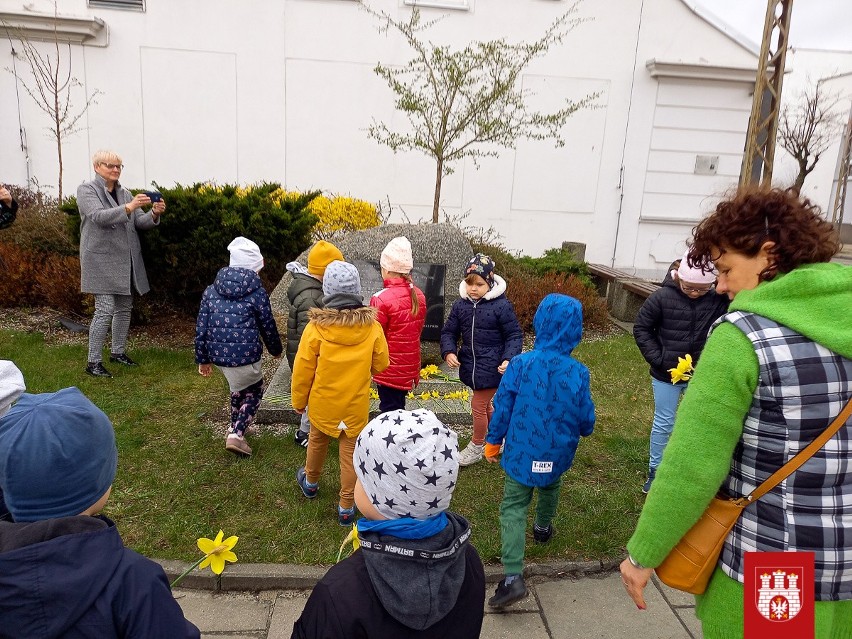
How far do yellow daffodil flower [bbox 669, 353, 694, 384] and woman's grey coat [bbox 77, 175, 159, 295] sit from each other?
15.3 feet

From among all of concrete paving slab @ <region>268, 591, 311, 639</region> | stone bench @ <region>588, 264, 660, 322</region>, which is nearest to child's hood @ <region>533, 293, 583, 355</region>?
concrete paving slab @ <region>268, 591, 311, 639</region>

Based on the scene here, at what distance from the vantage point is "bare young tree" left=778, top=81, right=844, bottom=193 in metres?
18.7

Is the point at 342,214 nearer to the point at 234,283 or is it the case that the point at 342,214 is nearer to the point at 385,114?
the point at 385,114

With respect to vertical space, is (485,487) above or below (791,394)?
below

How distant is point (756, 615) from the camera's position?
1.51m

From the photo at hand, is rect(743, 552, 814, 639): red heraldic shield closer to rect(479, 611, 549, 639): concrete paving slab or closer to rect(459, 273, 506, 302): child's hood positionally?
rect(479, 611, 549, 639): concrete paving slab

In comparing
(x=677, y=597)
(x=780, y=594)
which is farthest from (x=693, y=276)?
(x=780, y=594)

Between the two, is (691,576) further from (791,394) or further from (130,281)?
(130,281)

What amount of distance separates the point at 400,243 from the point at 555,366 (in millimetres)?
1666

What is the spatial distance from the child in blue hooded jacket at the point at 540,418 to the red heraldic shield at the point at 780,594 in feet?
4.33

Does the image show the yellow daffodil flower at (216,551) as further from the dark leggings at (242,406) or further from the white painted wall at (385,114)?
the white painted wall at (385,114)

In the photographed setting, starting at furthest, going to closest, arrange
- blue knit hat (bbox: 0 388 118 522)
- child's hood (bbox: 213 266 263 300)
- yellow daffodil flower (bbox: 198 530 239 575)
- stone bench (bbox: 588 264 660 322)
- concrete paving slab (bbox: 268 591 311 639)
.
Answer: stone bench (bbox: 588 264 660 322), child's hood (bbox: 213 266 263 300), concrete paving slab (bbox: 268 591 311 639), yellow daffodil flower (bbox: 198 530 239 575), blue knit hat (bbox: 0 388 118 522)

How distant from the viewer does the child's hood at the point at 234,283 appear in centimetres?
380

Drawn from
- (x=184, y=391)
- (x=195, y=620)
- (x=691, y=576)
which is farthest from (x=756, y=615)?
(x=184, y=391)
